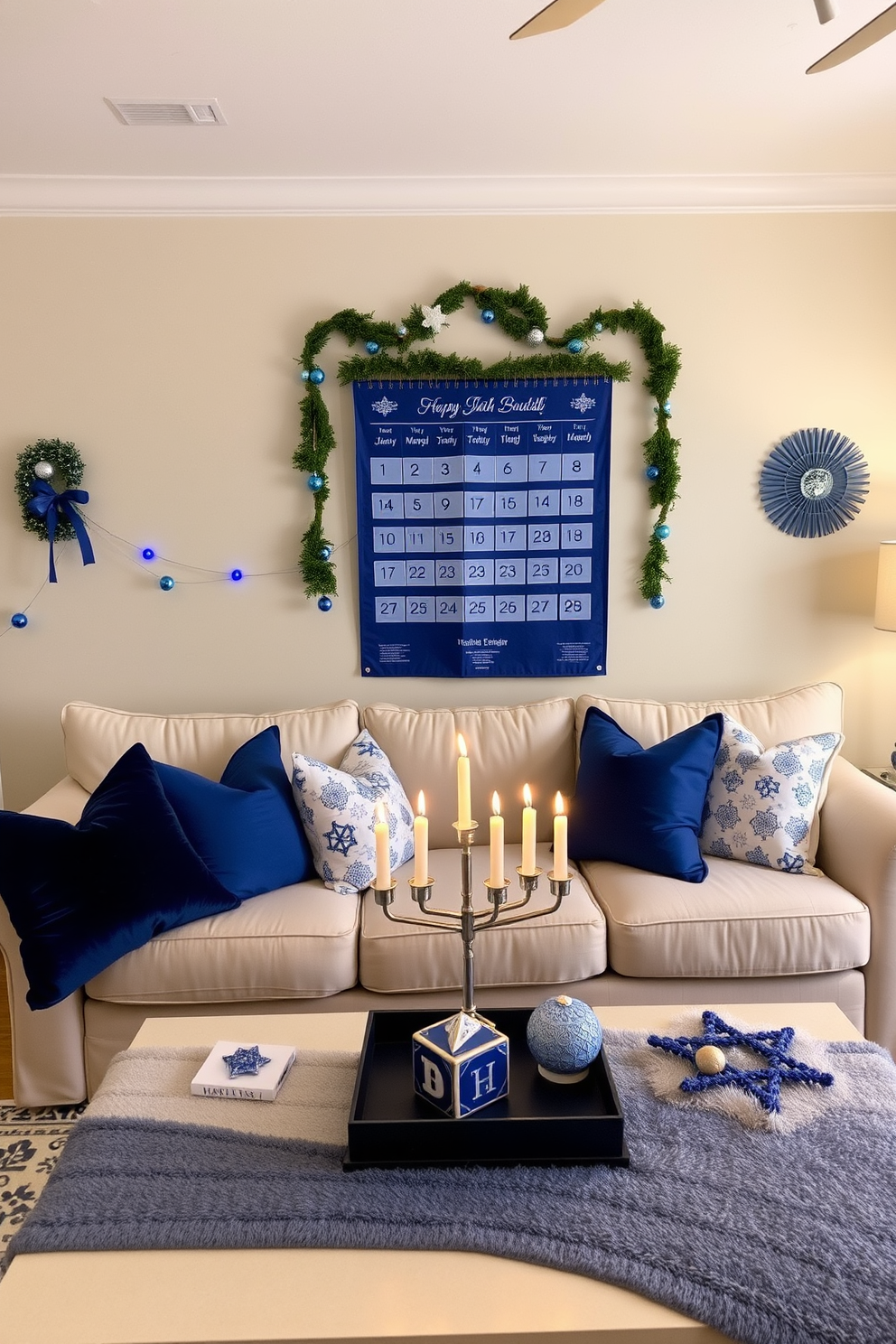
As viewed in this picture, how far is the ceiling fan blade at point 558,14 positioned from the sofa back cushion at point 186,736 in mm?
1979

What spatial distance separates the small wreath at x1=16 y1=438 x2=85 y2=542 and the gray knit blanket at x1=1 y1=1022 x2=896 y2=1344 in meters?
2.16

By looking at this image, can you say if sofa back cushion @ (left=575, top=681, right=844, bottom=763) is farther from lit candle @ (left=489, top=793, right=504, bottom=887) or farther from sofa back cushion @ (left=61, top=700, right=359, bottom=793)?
lit candle @ (left=489, top=793, right=504, bottom=887)

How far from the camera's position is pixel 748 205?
320 centimetres

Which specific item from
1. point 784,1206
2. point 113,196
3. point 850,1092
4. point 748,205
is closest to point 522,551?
point 748,205

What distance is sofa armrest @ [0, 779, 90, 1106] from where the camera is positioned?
7.82ft

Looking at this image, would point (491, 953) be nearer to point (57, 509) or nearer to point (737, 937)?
point (737, 937)

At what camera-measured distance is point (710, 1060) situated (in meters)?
1.73

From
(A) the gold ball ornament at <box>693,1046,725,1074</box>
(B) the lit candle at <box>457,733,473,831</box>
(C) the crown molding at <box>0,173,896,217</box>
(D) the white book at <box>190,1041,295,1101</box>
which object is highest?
(C) the crown molding at <box>0,173,896,217</box>

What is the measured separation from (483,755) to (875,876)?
1.21 meters

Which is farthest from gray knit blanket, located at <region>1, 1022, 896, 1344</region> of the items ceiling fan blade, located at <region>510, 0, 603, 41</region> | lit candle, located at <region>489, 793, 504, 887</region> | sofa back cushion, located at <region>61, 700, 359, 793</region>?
ceiling fan blade, located at <region>510, 0, 603, 41</region>

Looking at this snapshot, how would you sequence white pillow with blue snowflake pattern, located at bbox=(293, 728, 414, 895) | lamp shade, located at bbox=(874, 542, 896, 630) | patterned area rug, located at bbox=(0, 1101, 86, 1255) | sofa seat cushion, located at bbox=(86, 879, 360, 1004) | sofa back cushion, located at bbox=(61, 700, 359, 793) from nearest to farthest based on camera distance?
patterned area rug, located at bbox=(0, 1101, 86, 1255) < sofa seat cushion, located at bbox=(86, 879, 360, 1004) < white pillow with blue snowflake pattern, located at bbox=(293, 728, 414, 895) < sofa back cushion, located at bbox=(61, 700, 359, 793) < lamp shade, located at bbox=(874, 542, 896, 630)

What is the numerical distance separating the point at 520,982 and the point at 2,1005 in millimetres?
1794

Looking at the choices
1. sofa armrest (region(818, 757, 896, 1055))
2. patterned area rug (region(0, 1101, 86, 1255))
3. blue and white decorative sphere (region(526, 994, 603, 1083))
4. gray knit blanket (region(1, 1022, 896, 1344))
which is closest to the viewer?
gray knit blanket (region(1, 1022, 896, 1344))

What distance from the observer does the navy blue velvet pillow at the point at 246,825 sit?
253 cm
